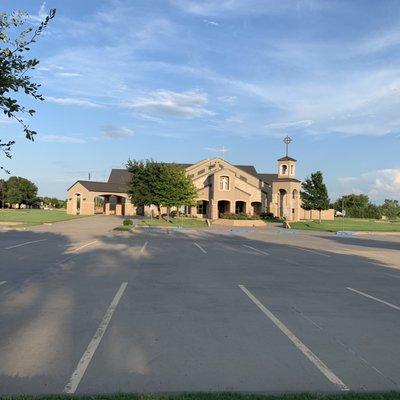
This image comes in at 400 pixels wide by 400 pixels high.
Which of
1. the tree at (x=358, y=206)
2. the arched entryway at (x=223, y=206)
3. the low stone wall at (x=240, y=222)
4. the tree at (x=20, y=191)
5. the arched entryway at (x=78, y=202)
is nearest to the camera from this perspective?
the low stone wall at (x=240, y=222)

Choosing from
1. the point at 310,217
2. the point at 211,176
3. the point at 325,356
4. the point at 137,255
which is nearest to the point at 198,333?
the point at 325,356

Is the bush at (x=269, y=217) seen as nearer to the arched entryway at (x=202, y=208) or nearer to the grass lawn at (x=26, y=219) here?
the arched entryway at (x=202, y=208)

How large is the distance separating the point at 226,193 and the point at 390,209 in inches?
1949

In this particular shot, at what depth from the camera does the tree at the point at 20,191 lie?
120 m

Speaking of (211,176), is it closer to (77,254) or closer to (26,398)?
(77,254)

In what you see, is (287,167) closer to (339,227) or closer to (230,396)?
(339,227)

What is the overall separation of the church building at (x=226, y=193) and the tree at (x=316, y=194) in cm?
262

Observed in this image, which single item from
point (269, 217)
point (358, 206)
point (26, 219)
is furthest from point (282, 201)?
point (358, 206)

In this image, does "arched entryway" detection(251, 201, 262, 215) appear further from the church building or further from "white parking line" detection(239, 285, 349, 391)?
"white parking line" detection(239, 285, 349, 391)

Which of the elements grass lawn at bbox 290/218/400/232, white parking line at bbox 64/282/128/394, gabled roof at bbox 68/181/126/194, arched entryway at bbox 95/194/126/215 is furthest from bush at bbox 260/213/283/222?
white parking line at bbox 64/282/128/394

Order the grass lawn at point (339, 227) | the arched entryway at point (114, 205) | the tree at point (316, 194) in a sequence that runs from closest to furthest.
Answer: the grass lawn at point (339, 227)
the tree at point (316, 194)
the arched entryway at point (114, 205)

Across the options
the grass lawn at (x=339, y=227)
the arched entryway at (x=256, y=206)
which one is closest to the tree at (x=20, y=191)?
the arched entryway at (x=256, y=206)

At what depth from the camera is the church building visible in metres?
66.5

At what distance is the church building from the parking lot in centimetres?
5129
